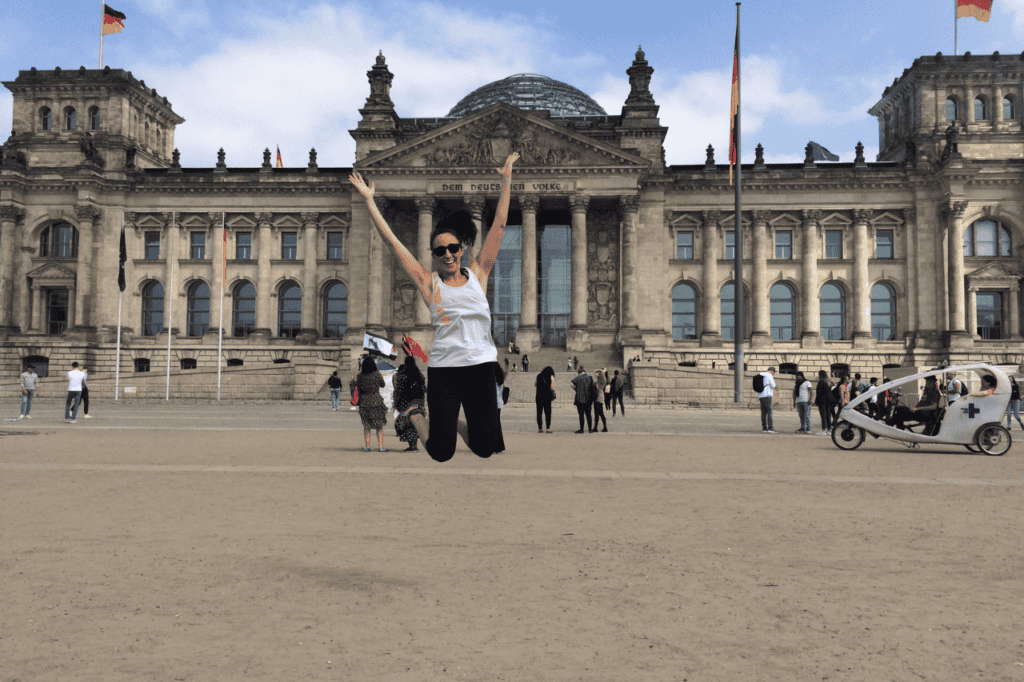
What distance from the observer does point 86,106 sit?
2451 inches

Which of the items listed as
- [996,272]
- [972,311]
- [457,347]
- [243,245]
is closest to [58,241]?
[243,245]

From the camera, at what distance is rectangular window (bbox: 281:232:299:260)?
62.3m

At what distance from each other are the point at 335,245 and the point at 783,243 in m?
34.0

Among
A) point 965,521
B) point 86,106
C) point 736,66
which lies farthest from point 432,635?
point 86,106

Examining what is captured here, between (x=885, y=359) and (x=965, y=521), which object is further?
(x=885, y=359)

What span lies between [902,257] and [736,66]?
2928cm

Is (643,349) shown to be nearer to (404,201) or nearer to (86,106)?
(404,201)

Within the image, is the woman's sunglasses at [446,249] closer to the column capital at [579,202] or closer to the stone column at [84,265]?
the column capital at [579,202]

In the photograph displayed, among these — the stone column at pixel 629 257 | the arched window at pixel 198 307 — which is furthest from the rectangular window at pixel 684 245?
the arched window at pixel 198 307

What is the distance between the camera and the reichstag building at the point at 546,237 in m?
55.6

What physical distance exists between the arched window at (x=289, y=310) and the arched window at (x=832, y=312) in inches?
1559

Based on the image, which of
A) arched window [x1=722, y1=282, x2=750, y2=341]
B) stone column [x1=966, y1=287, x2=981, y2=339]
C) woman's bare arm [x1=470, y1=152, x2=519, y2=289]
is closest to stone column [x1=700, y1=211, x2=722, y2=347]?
arched window [x1=722, y1=282, x2=750, y2=341]

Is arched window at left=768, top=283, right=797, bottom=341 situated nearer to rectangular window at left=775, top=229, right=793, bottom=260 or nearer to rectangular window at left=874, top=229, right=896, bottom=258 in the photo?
rectangular window at left=775, top=229, right=793, bottom=260

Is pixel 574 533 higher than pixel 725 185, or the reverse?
pixel 725 185
